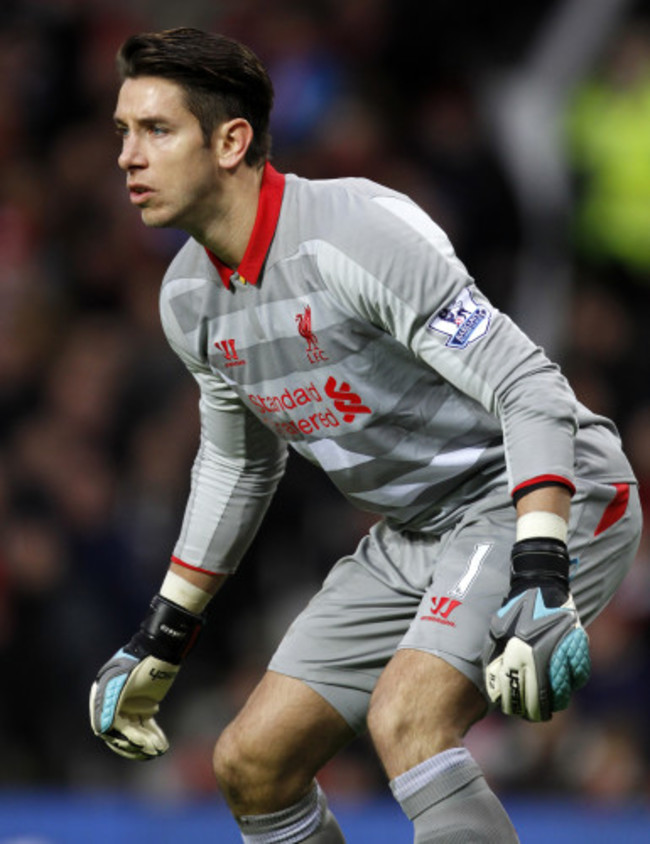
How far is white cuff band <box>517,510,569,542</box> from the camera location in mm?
3000

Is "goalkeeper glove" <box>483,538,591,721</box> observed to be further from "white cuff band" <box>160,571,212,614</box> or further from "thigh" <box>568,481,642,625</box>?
"white cuff band" <box>160,571,212,614</box>

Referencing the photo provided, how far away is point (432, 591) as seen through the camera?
334 cm

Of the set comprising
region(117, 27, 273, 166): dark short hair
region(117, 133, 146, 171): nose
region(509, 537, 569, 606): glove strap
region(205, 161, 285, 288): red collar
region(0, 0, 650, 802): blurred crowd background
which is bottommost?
region(0, 0, 650, 802): blurred crowd background

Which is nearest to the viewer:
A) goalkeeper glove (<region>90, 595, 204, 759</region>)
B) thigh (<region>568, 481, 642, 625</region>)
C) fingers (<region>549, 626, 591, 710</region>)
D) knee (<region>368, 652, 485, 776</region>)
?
fingers (<region>549, 626, 591, 710</region>)

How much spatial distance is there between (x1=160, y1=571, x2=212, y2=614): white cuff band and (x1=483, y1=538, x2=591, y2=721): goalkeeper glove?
3.63 ft

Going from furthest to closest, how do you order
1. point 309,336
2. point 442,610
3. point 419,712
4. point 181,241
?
point 181,241, point 309,336, point 442,610, point 419,712

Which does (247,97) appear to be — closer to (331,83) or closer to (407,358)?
(407,358)

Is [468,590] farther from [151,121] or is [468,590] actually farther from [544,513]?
[151,121]

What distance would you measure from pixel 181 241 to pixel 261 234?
408 centimetres

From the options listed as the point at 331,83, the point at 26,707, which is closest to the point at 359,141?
the point at 331,83

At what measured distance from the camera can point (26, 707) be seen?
655 cm

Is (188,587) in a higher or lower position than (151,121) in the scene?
lower

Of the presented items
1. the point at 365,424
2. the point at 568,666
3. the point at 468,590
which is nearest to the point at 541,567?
the point at 568,666

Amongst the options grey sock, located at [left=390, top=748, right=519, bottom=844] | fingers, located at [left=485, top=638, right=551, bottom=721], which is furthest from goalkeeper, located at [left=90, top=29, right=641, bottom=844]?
fingers, located at [left=485, top=638, right=551, bottom=721]
